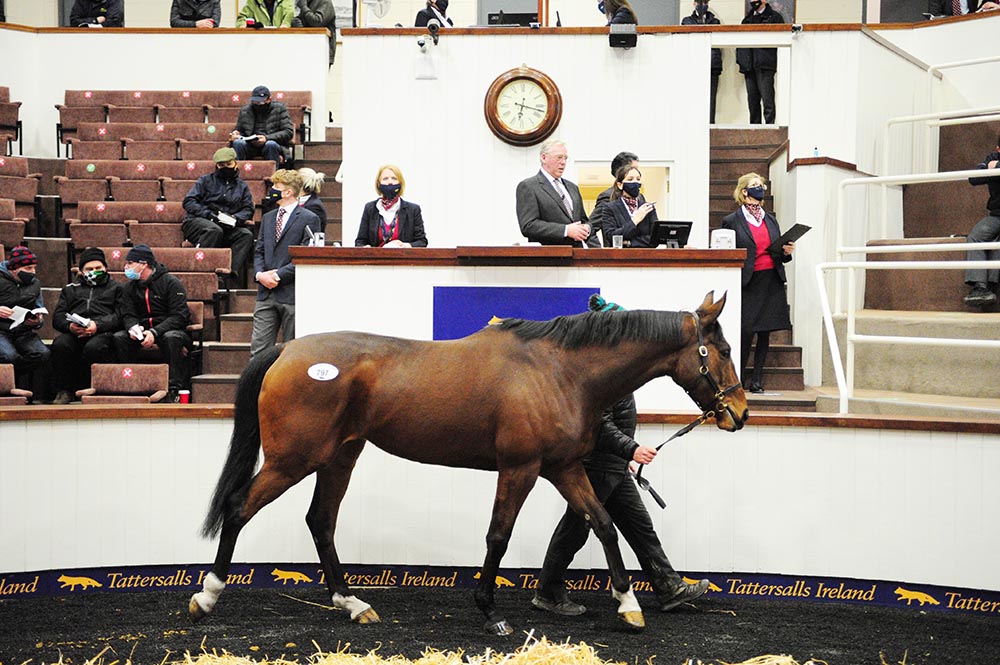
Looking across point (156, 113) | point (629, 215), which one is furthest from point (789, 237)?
point (156, 113)

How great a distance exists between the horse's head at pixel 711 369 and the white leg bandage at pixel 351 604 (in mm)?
1993

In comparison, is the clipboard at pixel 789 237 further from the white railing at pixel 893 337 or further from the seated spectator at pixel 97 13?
the seated spectator at pixel 97 13

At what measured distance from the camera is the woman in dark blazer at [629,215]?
7812 millimetres

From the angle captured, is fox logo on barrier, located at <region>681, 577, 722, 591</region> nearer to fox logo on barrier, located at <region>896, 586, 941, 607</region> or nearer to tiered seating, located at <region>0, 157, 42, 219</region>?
fox logo on barrier, located at <region>896, 586, 941, 607</region>

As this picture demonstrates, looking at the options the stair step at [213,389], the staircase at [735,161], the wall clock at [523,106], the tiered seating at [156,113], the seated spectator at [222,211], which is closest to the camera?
the stair step at [213,389]

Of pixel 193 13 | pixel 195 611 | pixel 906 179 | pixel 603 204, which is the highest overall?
pixel 193 13

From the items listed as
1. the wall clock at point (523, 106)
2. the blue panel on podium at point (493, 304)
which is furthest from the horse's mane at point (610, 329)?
the wall clock at point (523, 106)

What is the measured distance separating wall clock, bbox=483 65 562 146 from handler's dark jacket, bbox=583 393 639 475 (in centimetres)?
559

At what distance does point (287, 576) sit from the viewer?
6422 millimetres

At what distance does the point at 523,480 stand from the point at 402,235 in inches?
117

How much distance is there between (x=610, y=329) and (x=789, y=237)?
3.41 meters

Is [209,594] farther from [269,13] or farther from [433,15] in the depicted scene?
[269,13]

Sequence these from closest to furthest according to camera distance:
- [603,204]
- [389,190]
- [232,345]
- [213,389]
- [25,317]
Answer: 1. [389,190]
2. [603,204]
3. [25,317]
4. [213,389]
5. [232,345]

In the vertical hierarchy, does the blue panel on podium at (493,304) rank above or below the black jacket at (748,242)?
below
